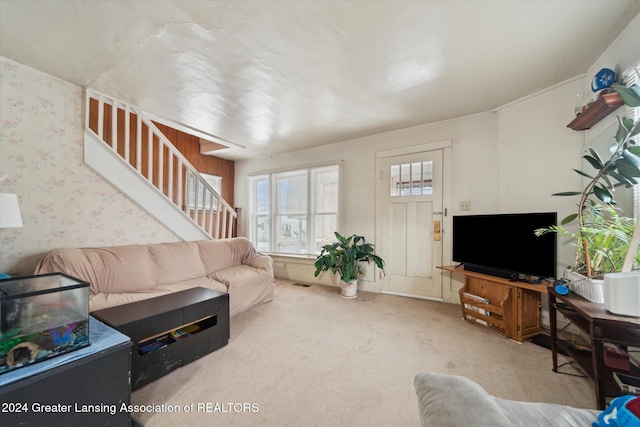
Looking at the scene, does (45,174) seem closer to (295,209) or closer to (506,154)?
(295,209)

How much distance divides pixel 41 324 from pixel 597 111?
3.57 m

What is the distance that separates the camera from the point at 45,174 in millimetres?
2178

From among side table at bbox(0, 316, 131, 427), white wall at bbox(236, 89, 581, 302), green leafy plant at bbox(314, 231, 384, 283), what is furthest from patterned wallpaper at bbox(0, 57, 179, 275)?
white wall at bbox(236, 89, 581, 302)

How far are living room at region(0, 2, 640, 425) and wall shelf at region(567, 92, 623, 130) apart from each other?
0.07 m

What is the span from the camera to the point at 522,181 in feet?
8.59

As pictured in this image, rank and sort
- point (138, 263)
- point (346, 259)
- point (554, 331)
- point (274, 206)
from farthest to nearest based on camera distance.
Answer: point (274, 206), point (346, 259), point (138, 263), point (554, 331)

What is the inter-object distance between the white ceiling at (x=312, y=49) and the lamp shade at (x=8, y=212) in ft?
3.77

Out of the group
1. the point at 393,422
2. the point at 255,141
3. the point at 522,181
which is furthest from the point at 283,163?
the point at 393,422

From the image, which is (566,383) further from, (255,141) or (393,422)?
(255,141)

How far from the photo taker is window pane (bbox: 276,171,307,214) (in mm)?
4488

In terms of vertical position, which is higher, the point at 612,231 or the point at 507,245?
the point at 612,231

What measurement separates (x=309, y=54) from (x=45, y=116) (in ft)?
7.93

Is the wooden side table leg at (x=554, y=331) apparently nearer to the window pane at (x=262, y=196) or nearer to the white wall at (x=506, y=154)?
the white wall at (x=506, y=154)

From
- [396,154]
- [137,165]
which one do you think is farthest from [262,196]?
[396,154]
